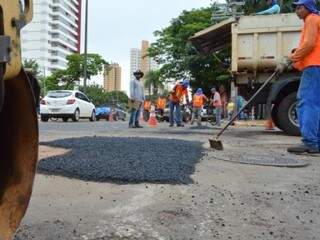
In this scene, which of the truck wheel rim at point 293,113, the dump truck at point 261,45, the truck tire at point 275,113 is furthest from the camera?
the dump truck at point 261,45

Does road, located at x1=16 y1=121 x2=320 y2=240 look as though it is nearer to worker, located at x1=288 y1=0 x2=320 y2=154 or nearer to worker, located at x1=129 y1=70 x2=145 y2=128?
worker, located at x1=288 y1=0 x2=320 y2=154

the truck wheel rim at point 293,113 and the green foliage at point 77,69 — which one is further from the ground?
the green foliage at point 77,69

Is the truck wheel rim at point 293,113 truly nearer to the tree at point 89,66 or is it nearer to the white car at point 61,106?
the white car at point 61,106

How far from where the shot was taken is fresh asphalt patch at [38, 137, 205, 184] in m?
4.80

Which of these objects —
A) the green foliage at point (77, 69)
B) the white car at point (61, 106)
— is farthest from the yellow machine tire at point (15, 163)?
the green foliage at point (77, 69)

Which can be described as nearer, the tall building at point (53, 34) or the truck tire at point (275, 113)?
the truck tire at point (275, 113)

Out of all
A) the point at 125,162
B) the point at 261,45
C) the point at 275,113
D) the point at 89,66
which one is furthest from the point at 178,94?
the point at 89,66

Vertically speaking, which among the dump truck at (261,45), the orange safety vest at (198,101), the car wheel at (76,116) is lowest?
the car wheel at (76,116)

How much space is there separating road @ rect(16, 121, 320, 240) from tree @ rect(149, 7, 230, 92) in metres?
38.9

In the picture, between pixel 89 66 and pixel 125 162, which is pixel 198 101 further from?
pixel 89 66

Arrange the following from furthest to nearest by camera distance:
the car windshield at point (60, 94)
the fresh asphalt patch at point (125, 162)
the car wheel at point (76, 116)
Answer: the car wheel at point (76, 116), the car windshield at point (60, 94), the fresh asphalt patch at point (125, 162)

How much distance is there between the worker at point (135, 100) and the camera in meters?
15.6

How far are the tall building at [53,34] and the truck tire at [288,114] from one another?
9562 cm

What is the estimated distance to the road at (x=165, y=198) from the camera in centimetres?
348
